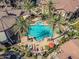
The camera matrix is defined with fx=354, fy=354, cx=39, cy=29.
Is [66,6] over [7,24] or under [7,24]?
over

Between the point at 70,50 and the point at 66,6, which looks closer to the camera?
the point at 70,50

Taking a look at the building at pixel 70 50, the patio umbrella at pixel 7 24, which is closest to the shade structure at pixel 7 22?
the patio umbrella at pixel 7 24

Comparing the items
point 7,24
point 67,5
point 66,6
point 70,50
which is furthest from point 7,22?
point 70,50

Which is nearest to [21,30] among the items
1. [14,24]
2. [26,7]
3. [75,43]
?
[14,24]

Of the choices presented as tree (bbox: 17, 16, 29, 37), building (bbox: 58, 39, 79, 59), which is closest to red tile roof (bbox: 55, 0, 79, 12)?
tree (bbox: 17, 16, 29, 37)

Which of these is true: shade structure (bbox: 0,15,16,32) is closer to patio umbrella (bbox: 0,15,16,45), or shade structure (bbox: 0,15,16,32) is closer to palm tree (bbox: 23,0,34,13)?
patio umbrella (bbox: 0,15,16,45)

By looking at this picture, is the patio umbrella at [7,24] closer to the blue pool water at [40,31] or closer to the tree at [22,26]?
the tree at [22,26]

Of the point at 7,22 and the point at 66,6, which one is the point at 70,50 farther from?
the point at 7,22
